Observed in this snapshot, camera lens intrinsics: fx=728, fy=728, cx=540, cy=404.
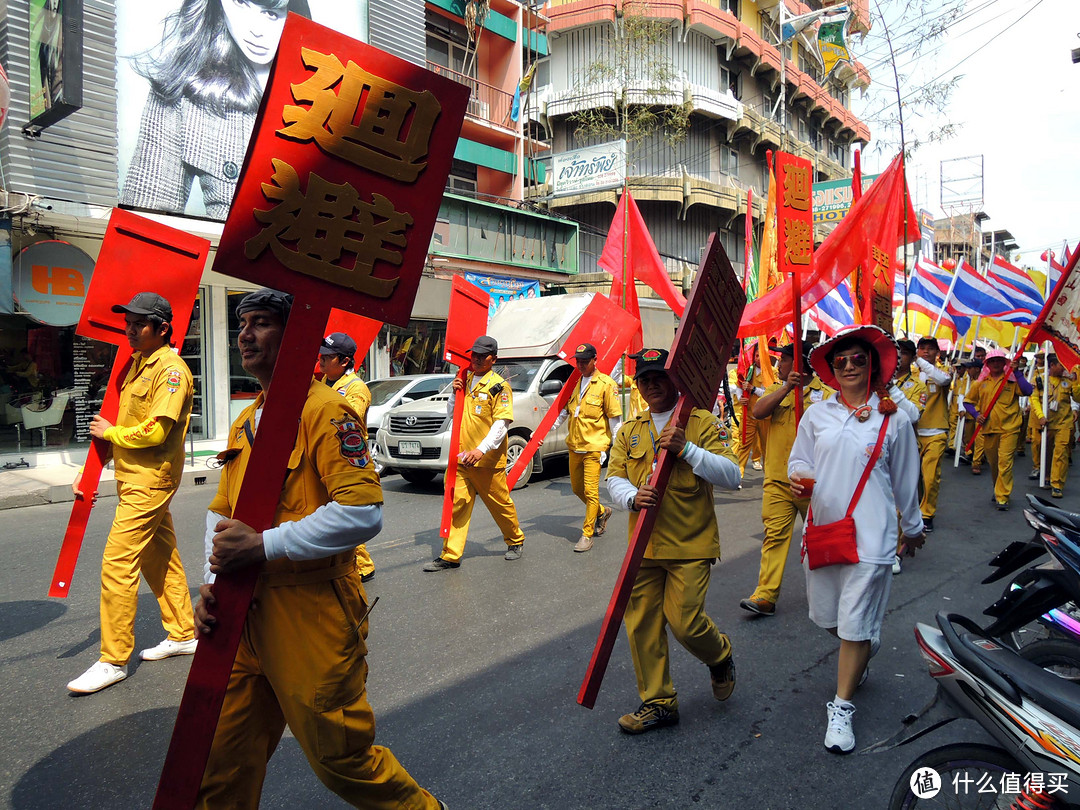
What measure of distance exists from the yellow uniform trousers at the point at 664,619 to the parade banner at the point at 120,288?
3038mm

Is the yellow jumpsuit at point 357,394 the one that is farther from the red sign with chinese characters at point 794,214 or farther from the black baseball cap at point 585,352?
the red sign with chinese characters at point 794,214

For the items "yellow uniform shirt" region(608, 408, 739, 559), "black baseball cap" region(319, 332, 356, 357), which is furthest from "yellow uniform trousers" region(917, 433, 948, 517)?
"black baseball cap" region(319, 332, 356, 357)

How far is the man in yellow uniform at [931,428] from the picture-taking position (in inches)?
289

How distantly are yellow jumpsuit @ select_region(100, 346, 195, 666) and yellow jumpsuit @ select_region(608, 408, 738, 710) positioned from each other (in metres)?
2.54

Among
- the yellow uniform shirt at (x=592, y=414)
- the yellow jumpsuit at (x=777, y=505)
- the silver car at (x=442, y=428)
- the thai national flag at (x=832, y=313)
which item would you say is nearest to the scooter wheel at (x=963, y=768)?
the yellow jumpsuit at (x=777, y=505)

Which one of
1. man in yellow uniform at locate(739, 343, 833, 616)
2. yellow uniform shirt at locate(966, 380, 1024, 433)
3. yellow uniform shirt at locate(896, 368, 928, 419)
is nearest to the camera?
man in yellow uniform at locate(739, 343, 833, 616)

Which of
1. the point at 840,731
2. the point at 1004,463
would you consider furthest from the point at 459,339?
the point at 1004,463

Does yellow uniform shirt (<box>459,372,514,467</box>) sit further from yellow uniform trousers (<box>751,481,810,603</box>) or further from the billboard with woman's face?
the billboard with woman's face

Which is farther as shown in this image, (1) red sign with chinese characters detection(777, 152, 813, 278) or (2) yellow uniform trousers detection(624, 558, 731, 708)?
(1) red sign with chinese characters detection(777, 152, 813, 278)

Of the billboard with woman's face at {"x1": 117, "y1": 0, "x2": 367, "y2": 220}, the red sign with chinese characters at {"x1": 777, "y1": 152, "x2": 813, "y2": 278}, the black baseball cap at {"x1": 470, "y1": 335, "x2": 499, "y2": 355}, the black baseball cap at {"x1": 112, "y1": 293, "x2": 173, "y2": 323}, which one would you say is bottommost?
the black baseball cap at {"x1": 470, "y1": 335, "x2": 499, "y2": 355}

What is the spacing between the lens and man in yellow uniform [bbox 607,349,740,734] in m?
3.23

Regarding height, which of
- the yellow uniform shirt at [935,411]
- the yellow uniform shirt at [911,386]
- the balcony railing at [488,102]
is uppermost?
the balcony railing at [488,102]

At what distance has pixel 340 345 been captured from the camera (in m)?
5.55

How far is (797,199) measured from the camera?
596 centimetres
